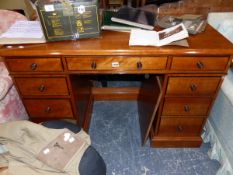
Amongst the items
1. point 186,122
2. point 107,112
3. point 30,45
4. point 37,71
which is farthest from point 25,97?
point 186,122

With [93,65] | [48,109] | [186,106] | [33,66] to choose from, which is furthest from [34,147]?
[186,106]

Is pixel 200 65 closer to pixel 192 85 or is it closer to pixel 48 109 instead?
pixel 192 85

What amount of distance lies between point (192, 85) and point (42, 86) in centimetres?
90

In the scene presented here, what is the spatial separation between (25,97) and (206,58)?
1.10 metres

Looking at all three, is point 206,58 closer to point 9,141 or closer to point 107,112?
point 107,112

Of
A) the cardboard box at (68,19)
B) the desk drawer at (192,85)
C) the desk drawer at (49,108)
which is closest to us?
the cardboard box at (68,19)

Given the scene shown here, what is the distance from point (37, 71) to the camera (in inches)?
41.4

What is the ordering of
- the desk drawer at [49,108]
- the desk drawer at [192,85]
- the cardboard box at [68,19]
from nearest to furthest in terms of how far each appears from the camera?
the cardboard box at [68,19] < the desk drawer at [192,85] < the desk drawer at [49,108]

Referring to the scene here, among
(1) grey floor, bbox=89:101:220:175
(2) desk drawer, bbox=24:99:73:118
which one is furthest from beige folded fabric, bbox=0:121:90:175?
(1) grey floor, bbox=89:101:220:175

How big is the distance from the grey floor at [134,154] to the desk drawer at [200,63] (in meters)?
0.72

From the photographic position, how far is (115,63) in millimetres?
1008

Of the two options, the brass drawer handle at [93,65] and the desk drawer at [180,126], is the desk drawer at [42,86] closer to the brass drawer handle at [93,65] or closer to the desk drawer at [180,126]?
the brass drawer handle at [93,65]

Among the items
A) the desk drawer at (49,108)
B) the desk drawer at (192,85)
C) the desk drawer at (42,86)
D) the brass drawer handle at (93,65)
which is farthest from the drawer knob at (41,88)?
the desk drawer at (192,85)

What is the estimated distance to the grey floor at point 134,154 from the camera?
4.31 ft
